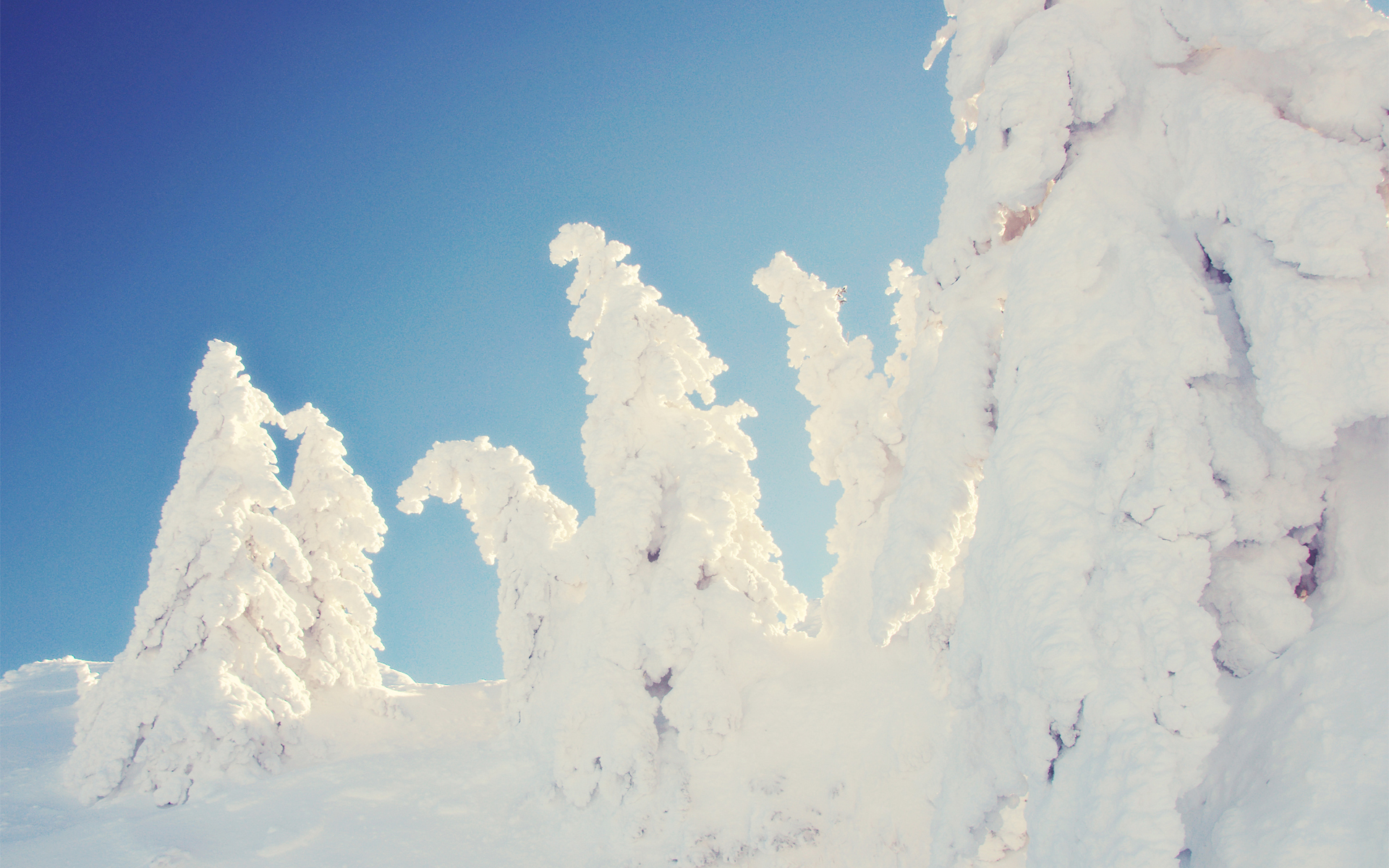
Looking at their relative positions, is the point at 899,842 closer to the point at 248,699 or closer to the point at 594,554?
the point at 594,554

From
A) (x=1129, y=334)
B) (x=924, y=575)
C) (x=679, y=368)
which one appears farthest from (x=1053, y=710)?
(x=679, y=368)

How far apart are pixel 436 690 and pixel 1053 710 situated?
24113 millimetres

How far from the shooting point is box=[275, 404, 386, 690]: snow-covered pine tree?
2447 cm

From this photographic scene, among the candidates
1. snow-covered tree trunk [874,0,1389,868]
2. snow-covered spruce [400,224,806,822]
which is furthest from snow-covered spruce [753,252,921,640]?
snow-covered tree trunk [874,0,1389,868]

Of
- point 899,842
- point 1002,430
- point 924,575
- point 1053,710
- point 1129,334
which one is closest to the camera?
point 1053,710

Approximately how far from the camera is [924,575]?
10047 mm

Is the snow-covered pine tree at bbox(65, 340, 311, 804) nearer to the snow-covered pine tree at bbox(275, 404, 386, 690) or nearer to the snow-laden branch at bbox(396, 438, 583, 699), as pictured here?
the snow-covered pine tree at bbox(275, 404, 386, 690)

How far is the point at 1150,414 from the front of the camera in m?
7.74

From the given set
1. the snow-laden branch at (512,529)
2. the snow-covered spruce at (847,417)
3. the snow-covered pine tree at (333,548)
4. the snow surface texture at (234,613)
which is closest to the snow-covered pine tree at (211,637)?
the snow surface texture at (234,613)

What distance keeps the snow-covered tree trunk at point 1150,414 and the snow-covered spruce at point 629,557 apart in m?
7.04

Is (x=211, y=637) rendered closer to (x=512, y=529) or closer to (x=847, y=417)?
(x=512, y=529)

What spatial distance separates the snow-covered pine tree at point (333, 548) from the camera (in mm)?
24469

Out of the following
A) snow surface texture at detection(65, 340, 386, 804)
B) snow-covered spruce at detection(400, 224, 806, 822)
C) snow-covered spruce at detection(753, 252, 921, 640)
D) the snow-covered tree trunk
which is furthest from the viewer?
snow surface texture at detection(65, 340, 386, 804)

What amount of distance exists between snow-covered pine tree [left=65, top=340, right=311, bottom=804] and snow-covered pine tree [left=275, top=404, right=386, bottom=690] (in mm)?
983
